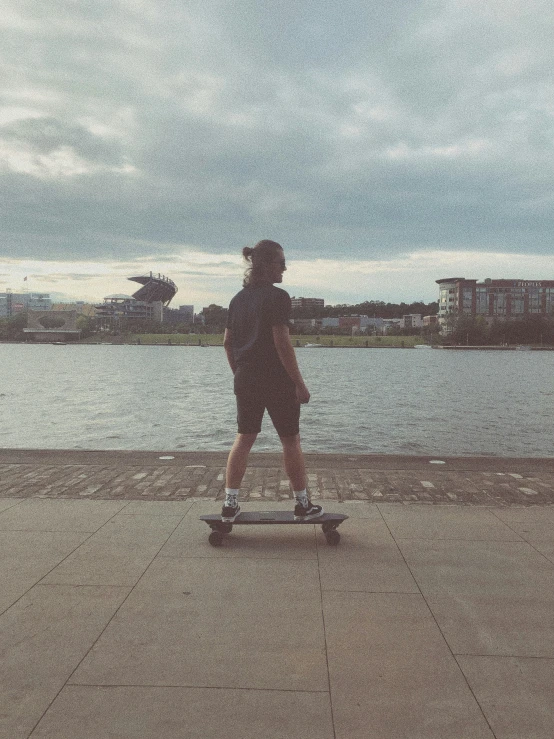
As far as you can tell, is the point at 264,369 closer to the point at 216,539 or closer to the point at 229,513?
the point at 229,513

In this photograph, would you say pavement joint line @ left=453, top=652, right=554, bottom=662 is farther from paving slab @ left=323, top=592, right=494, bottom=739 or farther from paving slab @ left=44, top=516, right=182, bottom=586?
paving slab @ left=44, top=516, right=182, bottom=586

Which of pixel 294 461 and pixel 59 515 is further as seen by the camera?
pixel 59 515

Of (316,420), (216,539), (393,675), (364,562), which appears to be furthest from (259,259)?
(316,420)

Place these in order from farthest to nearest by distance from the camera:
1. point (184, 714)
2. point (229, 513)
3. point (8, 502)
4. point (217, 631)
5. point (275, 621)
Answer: point (8, 502) → point (229, 513) → point (275, 621) → point (217, 631) → point (184, 714)

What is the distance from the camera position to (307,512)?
4.32 metres

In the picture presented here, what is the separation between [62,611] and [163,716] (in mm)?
1122

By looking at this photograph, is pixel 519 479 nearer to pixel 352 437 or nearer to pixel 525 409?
pixel 352 437

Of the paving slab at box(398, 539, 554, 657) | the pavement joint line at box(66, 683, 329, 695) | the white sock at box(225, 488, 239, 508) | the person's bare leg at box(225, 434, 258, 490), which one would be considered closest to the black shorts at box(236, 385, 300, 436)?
the person's bare leg at box(225, 434, 258, 490)

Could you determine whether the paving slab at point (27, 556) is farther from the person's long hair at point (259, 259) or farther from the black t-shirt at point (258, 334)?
the person's long hair at point (259, 259)

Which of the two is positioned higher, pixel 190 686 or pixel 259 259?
pixel 259 259

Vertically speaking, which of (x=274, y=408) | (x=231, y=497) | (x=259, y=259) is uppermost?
(x=259, y=259)

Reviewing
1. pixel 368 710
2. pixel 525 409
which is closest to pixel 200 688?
pixel 368 710

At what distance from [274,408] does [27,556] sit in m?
1.89

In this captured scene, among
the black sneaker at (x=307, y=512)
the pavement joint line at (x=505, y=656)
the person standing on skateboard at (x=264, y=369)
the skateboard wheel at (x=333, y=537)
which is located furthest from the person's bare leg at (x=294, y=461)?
the pavement joint line at (x=505, y=656)
